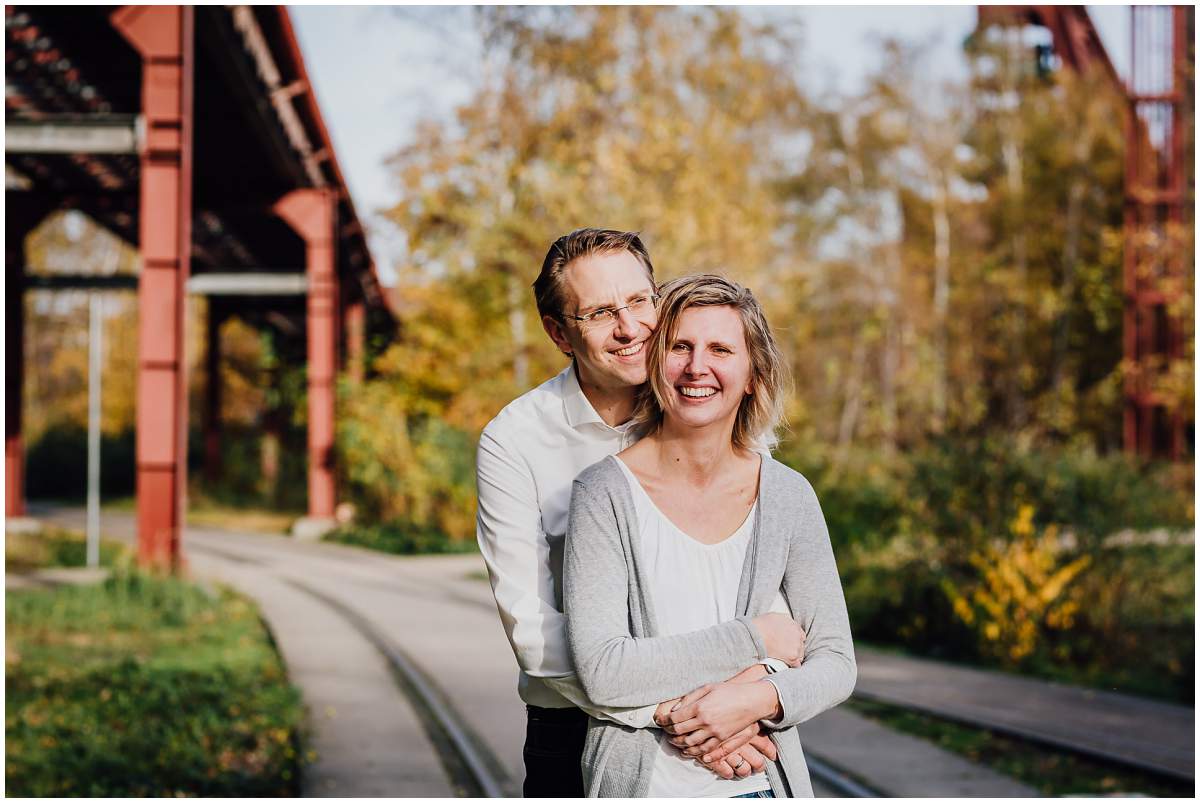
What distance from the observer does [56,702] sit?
24.9 ft

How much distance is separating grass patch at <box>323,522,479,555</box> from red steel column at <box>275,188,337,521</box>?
1302 mm

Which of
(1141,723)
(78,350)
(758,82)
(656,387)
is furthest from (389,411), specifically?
(78,350)

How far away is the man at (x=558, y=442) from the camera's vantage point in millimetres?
2486

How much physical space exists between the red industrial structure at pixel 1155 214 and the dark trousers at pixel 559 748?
2202 centimetres

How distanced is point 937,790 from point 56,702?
510cm

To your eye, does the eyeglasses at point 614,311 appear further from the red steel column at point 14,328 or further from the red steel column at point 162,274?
the red steel column at point 14,328

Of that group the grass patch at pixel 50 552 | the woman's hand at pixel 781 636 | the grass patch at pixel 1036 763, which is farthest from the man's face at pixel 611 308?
the grass patch at pixel 50 552

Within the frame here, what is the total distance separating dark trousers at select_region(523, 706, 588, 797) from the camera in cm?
277

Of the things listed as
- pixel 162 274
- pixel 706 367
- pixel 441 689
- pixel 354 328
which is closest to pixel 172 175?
pixel 162 274

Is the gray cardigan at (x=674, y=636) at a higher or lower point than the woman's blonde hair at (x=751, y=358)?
lower

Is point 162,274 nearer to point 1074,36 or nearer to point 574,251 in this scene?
point 574,251

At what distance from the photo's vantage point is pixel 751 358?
2.49m

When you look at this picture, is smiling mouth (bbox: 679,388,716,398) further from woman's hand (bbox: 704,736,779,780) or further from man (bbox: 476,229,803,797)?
woman's hand (bbox: 704,736,779,780)

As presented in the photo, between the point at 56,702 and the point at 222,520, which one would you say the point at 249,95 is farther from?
the point at 222,520
